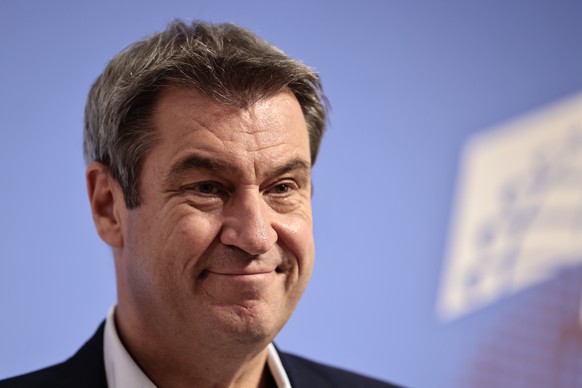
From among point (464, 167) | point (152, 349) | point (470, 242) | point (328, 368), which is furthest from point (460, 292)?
point (152, 349)

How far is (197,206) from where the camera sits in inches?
52.9

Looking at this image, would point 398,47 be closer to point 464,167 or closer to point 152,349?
point 464,167

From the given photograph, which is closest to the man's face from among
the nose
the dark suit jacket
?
the nose

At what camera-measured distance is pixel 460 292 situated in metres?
2.88

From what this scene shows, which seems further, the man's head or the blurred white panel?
the blurred white panel

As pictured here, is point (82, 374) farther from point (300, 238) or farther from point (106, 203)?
point (300, 238)

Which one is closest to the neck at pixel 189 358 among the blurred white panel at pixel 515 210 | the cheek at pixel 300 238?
the cheek at pixel 300 238

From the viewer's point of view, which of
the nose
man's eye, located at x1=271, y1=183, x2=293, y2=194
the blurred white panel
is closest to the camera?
the nose

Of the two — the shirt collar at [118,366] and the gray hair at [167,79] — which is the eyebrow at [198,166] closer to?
the gray hair at [167,79]

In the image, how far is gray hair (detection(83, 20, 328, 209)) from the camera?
138cm

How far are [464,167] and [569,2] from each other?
91cm

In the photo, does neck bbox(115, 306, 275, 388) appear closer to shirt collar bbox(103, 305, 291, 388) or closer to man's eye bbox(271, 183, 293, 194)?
shirt collar bbox(103, 305, 291, 388)

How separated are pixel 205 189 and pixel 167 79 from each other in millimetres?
213

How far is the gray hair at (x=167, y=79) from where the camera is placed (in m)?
1.38
